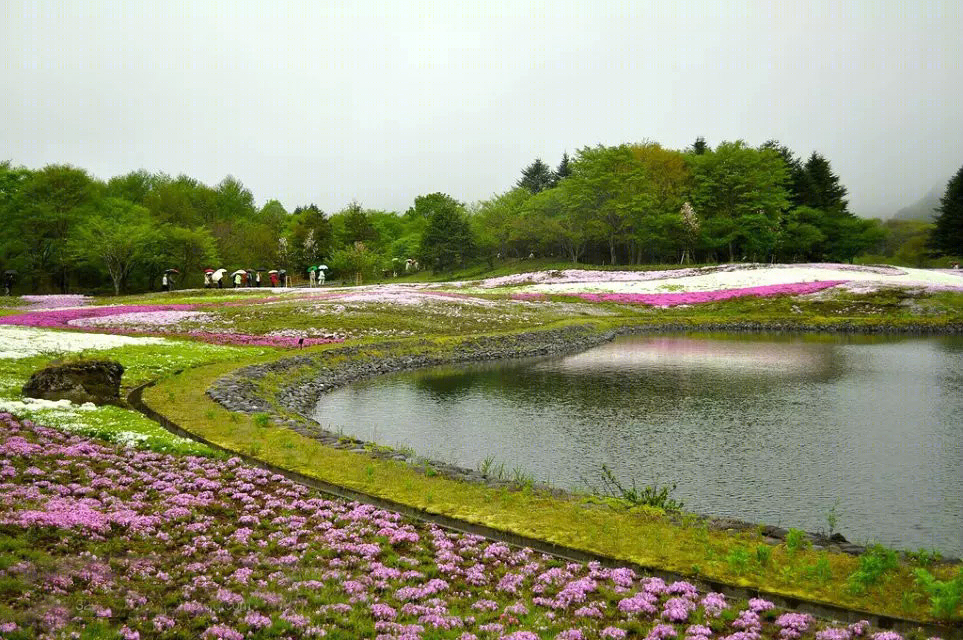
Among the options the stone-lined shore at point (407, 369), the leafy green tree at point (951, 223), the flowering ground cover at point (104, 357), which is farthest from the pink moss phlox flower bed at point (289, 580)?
the leafy green tree at point (951, 223)

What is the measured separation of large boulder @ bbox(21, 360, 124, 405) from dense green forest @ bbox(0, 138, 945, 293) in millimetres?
73132

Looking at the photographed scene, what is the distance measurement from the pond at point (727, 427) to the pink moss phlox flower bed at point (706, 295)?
25.6 metres

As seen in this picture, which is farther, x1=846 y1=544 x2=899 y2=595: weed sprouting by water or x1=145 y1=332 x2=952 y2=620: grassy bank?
x1=145 y1=332 x2=952 y2=620: grassy bank

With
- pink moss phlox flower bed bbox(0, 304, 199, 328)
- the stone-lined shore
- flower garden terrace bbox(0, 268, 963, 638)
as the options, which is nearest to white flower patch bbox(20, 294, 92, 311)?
flower garden terrace bbox(0, 268, 963, 638)

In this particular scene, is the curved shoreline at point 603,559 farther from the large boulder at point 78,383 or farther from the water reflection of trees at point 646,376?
the water reflection of trees at point 646,376

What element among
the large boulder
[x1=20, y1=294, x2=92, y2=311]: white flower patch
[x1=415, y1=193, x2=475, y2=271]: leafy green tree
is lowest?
the large boulder

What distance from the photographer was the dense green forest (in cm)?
9406

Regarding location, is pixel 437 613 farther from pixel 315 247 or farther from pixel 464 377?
pixel 315 247

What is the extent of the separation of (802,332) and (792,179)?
231 ft

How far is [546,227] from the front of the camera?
4112 inches

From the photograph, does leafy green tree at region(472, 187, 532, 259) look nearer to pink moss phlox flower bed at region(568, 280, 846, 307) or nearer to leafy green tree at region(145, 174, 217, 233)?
pink moss phlox flower bed at region(568, 280, 846, 307)

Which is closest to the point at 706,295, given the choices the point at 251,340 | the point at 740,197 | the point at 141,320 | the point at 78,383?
the point at 740,197

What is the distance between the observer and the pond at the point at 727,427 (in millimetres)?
14984

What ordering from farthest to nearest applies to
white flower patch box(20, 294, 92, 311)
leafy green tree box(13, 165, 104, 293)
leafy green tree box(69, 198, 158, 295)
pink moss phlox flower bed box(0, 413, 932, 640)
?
leafy green tree box(13, 165, 104, 293) < leafy green tree box(69, 198, 158, 295) < white flower patch box(20, 294, 92, 311) < pink moss phlox flower bed box(0, 413, 932, 640)
